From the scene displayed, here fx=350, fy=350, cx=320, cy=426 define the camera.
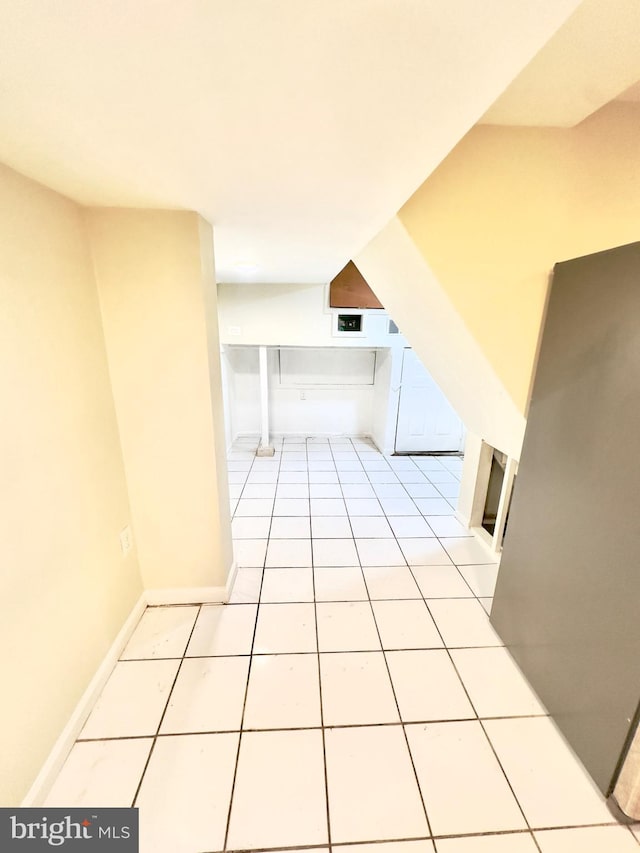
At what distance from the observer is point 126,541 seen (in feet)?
5.53

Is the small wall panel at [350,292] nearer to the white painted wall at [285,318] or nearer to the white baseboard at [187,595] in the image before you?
the white painted wall at [285,318]

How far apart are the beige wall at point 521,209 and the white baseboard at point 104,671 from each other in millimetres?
1862

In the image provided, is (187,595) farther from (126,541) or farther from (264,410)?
(264,410)

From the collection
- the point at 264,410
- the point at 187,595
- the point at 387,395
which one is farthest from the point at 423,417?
the point at 187,595

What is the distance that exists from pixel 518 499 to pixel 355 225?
1422 millimetres

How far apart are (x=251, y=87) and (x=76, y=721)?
77.2 inches

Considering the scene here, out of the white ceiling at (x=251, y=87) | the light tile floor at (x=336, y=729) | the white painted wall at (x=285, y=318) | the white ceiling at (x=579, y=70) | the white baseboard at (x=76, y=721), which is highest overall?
the white ceiling at (x=579, y=70)

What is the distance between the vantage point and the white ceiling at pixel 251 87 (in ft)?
1.63

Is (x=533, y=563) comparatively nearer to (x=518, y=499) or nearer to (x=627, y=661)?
(x=518, y=499)

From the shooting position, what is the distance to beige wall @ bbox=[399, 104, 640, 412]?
1.30 m

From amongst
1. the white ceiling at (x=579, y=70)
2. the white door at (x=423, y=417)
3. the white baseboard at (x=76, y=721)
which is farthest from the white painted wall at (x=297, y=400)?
the white ceiling at (x=579, y=70)

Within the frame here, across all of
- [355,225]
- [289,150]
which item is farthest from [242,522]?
[289,150]

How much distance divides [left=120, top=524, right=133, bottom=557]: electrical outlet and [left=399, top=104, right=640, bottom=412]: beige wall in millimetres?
1806

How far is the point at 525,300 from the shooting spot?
4.67 ft
